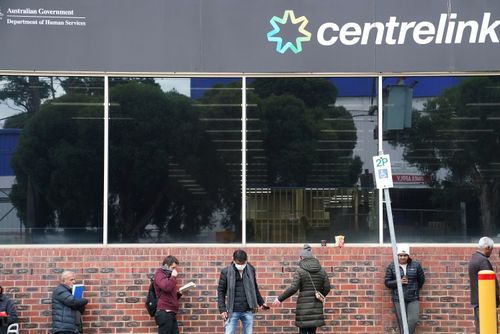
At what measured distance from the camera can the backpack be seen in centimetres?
1226

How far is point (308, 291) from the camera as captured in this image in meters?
11.7

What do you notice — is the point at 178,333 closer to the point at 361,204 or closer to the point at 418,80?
the point at 361,204

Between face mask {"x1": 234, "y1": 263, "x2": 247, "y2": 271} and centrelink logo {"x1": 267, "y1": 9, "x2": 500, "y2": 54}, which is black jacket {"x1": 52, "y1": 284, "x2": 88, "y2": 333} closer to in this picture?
face mask {"x1": 234, "y1": 263, "x2": 247, "y2": 271}

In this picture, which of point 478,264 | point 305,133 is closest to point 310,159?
point 305,133

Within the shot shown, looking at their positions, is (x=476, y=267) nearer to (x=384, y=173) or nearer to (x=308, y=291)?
(x=384, y=173)

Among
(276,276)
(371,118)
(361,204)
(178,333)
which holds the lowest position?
(178,333)

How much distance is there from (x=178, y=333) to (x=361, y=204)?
3411 millimetres

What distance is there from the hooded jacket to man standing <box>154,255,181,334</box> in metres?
1.53

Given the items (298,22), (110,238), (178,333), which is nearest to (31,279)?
(110,238)

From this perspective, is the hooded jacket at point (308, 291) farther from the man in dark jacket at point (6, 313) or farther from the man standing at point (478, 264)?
the man in dark jacket at point (6, 313)

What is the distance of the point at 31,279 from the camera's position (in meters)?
12.8

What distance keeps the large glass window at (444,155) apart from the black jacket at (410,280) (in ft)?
2.39

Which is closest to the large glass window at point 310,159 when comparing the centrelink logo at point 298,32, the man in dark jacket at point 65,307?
the centrelink logo at point 298,32

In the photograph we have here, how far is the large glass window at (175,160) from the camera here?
13148mm
